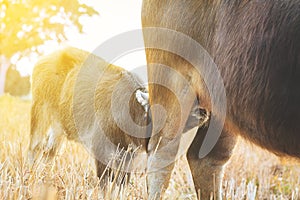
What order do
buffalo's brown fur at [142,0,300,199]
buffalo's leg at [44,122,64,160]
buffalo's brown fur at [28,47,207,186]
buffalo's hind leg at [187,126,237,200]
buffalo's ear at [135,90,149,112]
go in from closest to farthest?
1. buffalo's brown fur at [142,0,300,199]
2. buffalo's hind leg at [187,126,237,200]
3. buffalo's ear at [135,90,149,112]
4. buffalo's brown fur at [28,47,207,186]
5. buffalo's leg at [44,122,64,160]

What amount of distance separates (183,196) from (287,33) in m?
1.89

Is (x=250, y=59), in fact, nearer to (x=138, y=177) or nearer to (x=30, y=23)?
(x=138, y=177)

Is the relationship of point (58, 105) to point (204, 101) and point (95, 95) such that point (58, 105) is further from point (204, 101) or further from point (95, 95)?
point (204, 101)

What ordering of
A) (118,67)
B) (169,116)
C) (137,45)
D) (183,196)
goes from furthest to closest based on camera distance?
(118,67)
(183,196)
(137,45)
(169,116)

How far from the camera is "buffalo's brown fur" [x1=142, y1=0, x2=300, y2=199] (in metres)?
2.09

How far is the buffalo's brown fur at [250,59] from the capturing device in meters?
2.09

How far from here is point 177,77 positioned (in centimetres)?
274

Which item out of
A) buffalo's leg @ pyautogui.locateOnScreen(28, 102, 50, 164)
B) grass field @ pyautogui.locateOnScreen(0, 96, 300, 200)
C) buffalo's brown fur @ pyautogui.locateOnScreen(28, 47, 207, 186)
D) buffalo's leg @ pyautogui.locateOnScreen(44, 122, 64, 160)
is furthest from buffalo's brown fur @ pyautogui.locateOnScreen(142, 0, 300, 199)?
buffalo's leg @ pyautogui.locateOnScreen(28, 102, 50, 164)

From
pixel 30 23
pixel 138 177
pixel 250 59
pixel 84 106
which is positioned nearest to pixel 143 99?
pixel 138 177

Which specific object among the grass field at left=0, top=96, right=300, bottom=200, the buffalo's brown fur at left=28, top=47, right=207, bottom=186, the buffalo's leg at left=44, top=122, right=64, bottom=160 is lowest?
the grass field at left=0, top=96, right=300, bottom=200

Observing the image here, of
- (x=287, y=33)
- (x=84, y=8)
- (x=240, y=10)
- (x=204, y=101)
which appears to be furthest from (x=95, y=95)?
(x=84, y=8)

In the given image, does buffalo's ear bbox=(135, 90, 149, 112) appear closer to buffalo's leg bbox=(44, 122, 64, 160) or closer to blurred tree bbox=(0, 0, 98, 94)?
buffalo's leg bbox=(44, 122, 64, 160)

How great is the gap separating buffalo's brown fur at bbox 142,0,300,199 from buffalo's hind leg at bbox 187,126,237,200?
360 millimetres

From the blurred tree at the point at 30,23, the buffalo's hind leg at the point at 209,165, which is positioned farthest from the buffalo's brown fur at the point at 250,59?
the blurred tree at the point at 30,23
